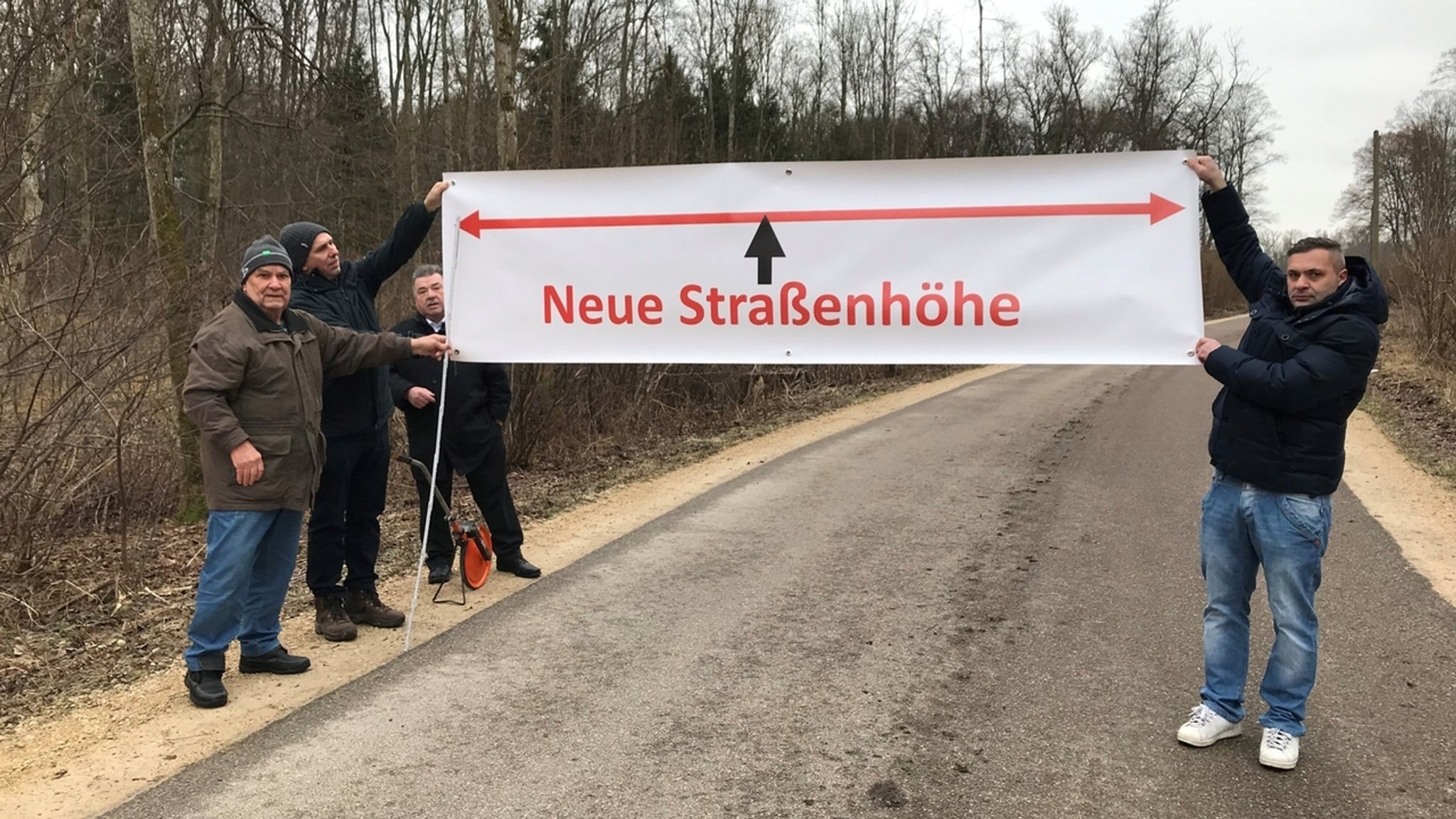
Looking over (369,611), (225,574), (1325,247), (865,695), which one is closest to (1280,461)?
(1325,247)

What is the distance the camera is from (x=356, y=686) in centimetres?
439

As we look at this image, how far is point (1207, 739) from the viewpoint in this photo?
3.76 m

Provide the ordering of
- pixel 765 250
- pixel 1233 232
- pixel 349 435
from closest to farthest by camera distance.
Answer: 1. pixel 1233 232
2. pixel 765 250
3. pixel 349 435

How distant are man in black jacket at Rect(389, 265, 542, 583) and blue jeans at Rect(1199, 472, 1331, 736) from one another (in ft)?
13.1

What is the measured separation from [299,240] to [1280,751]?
16.0 feet

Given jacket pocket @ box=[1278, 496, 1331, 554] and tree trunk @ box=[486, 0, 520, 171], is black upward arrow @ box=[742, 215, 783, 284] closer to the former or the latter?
jacket pocket @ box=[1278, 496, 1331, 554]

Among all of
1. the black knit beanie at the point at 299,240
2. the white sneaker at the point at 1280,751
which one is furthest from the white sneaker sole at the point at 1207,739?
the black knit beanie at the point at 299,240

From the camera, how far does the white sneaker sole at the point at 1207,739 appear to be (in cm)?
376

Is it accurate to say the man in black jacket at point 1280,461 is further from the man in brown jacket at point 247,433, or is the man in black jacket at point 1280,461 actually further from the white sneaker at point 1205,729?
the man in brown jacket at point 247,433

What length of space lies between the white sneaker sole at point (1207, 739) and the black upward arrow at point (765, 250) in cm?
271

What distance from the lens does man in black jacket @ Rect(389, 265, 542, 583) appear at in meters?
5.78

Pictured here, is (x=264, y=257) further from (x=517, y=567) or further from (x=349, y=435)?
(x=517, y=567)

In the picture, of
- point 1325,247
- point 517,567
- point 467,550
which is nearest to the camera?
point 1325,247

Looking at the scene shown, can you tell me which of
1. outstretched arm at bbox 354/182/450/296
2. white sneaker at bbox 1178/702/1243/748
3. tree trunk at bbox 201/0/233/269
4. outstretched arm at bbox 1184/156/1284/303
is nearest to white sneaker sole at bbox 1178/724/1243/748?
white sneaker at bbox 1178/702/1243/748
